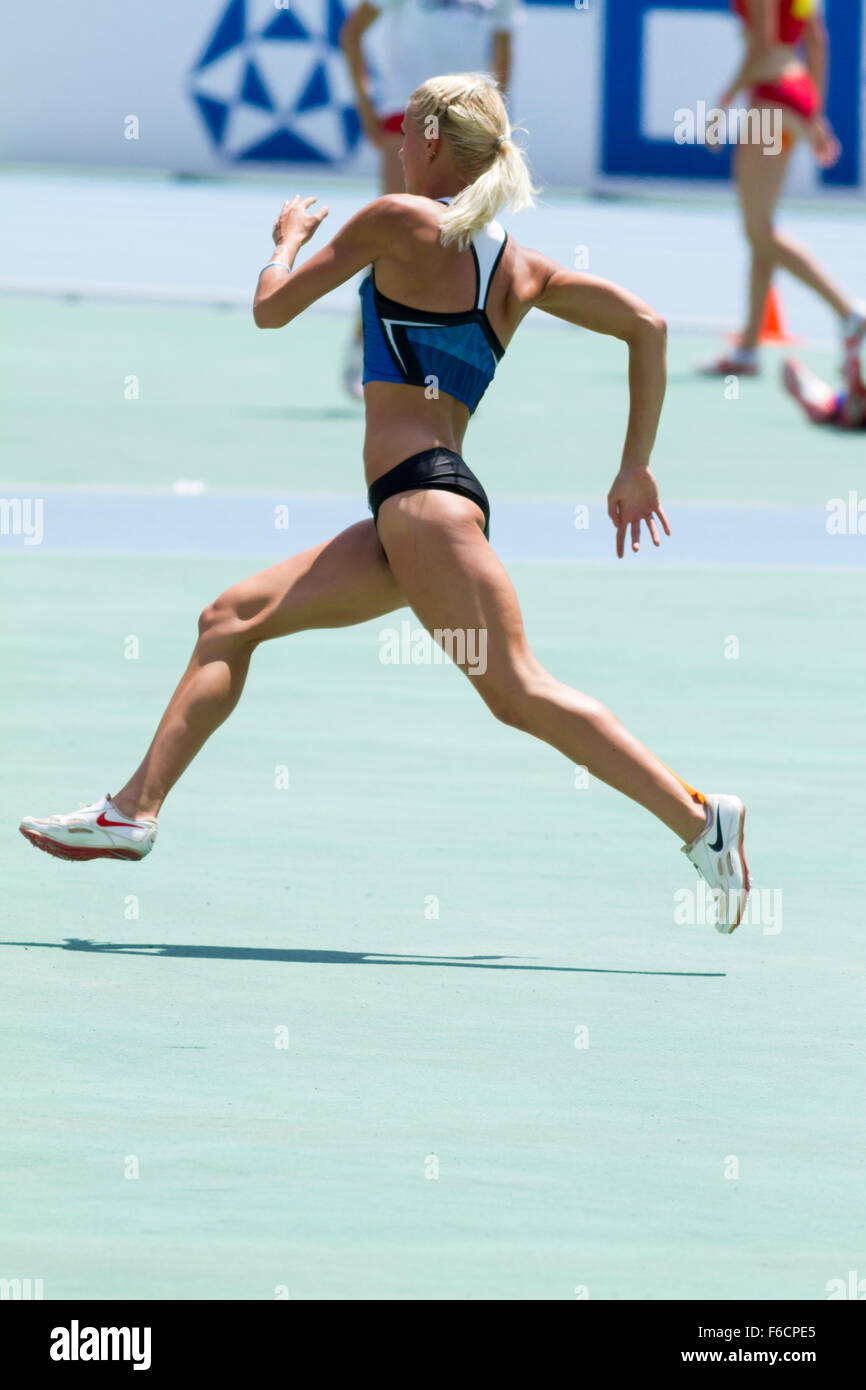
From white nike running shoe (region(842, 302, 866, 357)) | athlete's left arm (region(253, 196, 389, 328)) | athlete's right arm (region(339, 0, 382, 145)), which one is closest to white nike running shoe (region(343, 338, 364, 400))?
athlete's right arm (region(339, 0, 382, 145))

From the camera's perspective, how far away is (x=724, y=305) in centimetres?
2083

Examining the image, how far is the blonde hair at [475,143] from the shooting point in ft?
18.7

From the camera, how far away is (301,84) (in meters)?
29.7

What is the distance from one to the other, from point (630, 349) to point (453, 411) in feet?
1.30

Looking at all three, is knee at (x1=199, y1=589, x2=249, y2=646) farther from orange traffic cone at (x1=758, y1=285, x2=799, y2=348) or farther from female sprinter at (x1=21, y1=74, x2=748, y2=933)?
orange traffic cone at (x1=758, y1=285, x2=799, y2=348)

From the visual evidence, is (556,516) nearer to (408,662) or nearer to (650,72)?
(408,662)

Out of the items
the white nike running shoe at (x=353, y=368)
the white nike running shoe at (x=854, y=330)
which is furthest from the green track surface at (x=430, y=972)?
the white nike running shoe at (x=353, y=368)

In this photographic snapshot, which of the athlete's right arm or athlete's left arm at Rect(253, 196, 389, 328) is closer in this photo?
athlete's left arm at Rect(253, 196, 389, 328)

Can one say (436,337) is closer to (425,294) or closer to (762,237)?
(425,294)

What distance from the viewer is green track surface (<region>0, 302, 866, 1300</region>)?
421 cm

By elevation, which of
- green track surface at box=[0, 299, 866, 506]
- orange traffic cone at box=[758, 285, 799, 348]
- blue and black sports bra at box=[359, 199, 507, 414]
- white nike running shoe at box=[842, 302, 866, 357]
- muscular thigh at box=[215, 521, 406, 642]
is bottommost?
orange traffic cone at box=[758, 285, 799, 348]

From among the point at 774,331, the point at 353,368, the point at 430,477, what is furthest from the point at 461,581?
the point at 774,331

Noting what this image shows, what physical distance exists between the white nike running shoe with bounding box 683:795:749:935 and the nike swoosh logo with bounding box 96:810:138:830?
1181 millimetres
